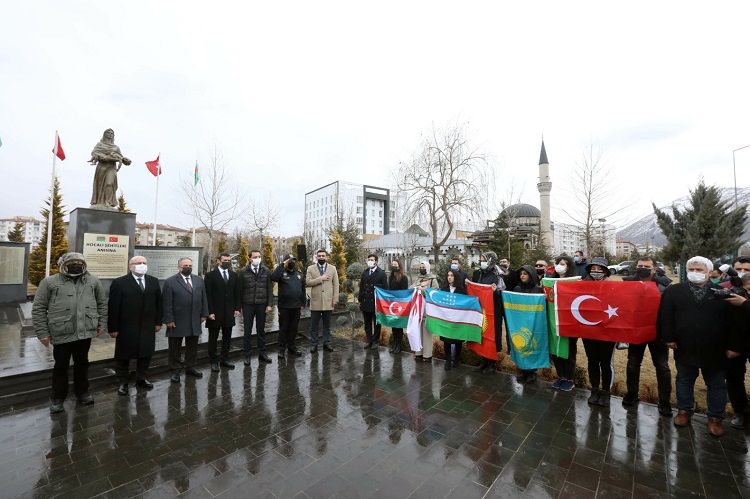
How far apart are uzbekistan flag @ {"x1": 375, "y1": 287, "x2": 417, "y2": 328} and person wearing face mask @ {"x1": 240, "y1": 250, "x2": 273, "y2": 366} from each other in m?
2.42

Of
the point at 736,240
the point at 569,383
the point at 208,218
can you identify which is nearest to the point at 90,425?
the point at 569,383

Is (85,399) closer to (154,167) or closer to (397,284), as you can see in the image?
(397,284)

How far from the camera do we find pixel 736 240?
22.5 meters

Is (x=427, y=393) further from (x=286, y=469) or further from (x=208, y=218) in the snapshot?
(x=208, y=218)

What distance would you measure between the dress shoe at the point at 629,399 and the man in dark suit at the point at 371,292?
4.63m

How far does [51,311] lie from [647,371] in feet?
30.6

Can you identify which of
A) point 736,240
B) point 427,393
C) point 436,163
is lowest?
point 427,393

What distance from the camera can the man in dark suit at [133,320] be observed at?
16.5 feet

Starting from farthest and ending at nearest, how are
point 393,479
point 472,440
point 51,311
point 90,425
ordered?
1. point 51,311
2. point 90,425
3. point 472,440
4. point 393,479

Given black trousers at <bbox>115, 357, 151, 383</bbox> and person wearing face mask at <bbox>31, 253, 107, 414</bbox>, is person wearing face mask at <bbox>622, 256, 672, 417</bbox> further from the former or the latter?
person wearing face mask at <bbox>31, 253, 107, 414</bbox>

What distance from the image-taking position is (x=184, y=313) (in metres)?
5.63

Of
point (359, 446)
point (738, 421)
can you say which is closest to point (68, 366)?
point (359, 446)

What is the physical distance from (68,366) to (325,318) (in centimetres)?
432

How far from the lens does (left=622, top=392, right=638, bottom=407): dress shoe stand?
456cm
